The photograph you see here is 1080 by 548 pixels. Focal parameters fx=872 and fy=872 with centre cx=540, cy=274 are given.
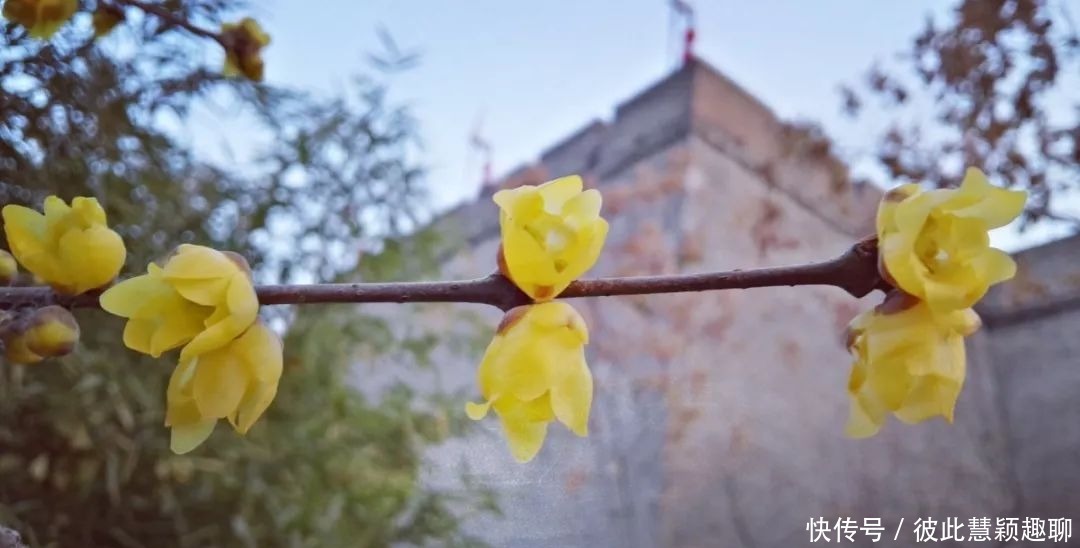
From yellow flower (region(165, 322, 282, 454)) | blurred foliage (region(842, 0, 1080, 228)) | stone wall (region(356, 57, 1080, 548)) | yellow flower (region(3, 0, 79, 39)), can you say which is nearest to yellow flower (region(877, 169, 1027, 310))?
yellow flower (region(165, 322, 282, 454))

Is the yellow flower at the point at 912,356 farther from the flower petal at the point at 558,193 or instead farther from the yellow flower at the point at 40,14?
the yellow flower at the point at 40,14

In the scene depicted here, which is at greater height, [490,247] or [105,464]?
[490,247]

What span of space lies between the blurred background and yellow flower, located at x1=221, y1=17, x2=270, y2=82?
75 mm

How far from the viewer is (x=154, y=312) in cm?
20

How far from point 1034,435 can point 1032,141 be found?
302 millimetres

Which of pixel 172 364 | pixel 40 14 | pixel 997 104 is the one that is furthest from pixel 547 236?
pixel 997 104

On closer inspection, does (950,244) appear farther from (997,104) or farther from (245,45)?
(997,104)

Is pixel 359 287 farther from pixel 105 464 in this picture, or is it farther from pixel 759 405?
pixel 759 405

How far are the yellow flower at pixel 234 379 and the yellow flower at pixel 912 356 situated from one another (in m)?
0.14

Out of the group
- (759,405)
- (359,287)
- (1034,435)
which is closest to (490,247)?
(759,405)

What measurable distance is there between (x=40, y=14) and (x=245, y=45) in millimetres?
67

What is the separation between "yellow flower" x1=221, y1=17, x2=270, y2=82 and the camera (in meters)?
0.32

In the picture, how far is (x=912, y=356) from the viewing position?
0.66 feet

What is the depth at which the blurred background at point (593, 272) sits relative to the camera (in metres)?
0.44
